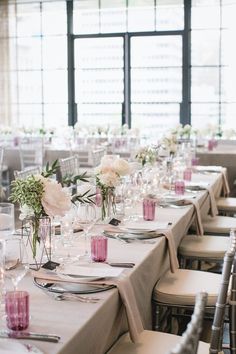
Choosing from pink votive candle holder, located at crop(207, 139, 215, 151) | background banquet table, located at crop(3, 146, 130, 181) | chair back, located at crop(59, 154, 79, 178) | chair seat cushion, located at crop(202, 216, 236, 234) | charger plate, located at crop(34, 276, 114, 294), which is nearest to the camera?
charger plate, located at crop(34, 276, 114, 294)

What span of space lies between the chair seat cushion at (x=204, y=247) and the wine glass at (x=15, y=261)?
195 centimetres

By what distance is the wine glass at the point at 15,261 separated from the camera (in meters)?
2.13

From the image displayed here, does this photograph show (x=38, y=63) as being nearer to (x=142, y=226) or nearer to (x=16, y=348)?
(x=142, y=226)

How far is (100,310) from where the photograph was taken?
2.11m

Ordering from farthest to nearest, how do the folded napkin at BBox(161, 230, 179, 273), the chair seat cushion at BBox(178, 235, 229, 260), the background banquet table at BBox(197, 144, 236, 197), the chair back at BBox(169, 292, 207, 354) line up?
1. the background banquet table at BBox(197, 144, 236, 197)
2. the chair seat cushion at BBox(178, 235, 229, 260)
3. the folded napkin at BBox(161, 230, 179, 273)
4. the chair back at BBox(169, 292, 207, 354)

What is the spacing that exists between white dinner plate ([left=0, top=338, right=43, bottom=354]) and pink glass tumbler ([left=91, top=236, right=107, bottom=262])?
93 centimetres

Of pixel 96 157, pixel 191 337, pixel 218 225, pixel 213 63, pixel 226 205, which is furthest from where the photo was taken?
pixel 213 63

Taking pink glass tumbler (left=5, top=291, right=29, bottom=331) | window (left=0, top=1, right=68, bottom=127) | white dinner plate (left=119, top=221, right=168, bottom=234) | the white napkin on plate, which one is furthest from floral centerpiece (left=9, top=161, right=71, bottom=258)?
window (left=0, top=1, right=68, bottom=127)

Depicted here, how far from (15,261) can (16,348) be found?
1.69ft

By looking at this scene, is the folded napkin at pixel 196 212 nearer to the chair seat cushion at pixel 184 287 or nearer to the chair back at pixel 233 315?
the chair seat cushion at pixel 184 287

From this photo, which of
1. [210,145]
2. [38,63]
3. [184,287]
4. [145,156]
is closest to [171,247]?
[184,287]

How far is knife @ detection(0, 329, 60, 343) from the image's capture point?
1810mm

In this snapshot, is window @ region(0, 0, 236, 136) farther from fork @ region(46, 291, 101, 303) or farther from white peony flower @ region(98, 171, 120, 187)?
fork @ region(46, 291, 101, 303)

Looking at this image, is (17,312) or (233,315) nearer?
(17,312)
